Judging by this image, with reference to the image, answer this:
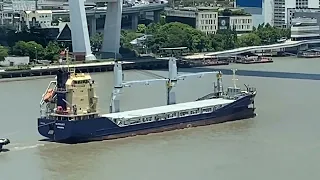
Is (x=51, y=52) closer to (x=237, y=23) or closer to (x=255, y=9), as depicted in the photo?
(x=237, y=23)

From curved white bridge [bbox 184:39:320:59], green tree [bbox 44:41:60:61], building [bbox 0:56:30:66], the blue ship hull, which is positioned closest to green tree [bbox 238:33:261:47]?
curved white bridge [bbox 184:39:320:59]

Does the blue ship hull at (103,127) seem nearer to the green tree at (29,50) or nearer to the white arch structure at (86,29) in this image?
the white arch structure at (86,29)

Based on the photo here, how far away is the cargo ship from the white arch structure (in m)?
5.07

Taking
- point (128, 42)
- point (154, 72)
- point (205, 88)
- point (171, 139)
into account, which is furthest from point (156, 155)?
point (128, 42)

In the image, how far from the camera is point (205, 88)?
9.51 meters

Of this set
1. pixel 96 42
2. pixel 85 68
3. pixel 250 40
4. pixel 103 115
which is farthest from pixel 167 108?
pixel 250 40

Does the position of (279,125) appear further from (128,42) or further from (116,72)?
(128,42)

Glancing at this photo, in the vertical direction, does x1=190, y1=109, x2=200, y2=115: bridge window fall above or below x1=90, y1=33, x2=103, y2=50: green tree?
below

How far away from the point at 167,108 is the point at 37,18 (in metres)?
8.32

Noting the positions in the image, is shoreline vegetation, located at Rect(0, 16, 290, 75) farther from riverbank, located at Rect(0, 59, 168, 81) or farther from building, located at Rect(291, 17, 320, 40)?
riverbank, located at Rect(0, 59, 168, 81)

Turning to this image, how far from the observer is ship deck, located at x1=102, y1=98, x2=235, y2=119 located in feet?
23.5

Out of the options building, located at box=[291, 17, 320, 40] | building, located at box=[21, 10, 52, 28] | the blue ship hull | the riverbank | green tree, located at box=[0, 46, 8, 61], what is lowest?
the blue ship hull

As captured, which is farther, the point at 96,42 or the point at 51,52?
the point at 96,42

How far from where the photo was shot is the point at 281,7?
1770 centimetres
